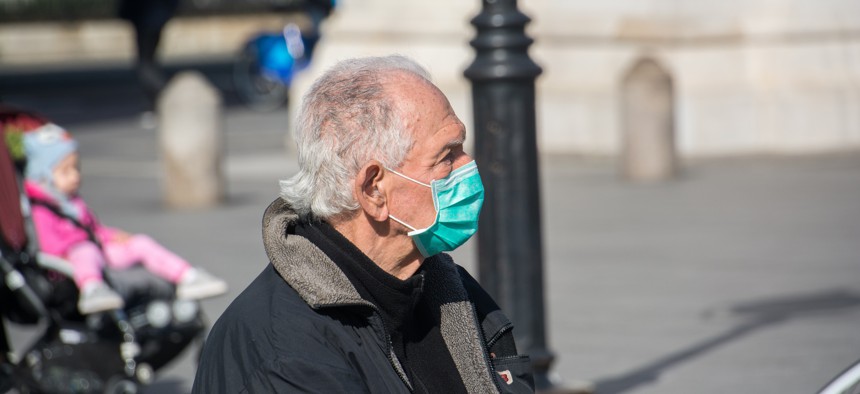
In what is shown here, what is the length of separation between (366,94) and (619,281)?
5992 millimetres

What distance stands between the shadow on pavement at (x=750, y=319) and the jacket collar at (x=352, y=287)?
11.2 ft

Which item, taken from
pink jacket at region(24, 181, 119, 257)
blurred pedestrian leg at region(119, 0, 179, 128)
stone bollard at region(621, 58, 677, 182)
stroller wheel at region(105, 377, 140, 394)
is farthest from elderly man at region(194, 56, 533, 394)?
blurred pedestrian leg at region(119, 0, 179, 128)

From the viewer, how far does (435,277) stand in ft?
10.7

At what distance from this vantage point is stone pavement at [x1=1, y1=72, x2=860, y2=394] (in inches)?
272

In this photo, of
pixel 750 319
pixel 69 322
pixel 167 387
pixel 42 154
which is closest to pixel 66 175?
pixel 42 154

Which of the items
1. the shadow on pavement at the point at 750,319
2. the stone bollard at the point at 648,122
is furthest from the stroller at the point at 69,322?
the stone bollard at the point at 648,122

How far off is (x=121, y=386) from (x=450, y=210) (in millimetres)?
3408

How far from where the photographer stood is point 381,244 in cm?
312

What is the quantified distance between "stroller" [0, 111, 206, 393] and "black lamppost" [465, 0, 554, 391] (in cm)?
148

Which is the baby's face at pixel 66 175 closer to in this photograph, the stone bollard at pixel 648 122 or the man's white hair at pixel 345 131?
the man's white hair at pixel 345 131

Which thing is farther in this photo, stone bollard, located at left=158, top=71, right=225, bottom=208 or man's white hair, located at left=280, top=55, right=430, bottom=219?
stone bollard, located at left=158, top=71, right=225, bottom=208

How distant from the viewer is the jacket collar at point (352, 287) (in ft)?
9.51

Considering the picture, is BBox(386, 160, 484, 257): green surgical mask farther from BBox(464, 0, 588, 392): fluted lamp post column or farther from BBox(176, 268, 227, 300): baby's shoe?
BBox(176, 268, 227, 300): baby's shoe

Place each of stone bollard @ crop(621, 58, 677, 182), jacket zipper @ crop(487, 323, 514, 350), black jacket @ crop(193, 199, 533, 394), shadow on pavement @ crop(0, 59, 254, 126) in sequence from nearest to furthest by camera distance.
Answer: black jacket @ crop(193, 199, 533, 394) → jacket zipper @ crop(487, 323, 514, 350) → stone bollard @ crop(621, 58, 677, 182) → shadow on pavement @ crop(0, 59, 254, 126)
